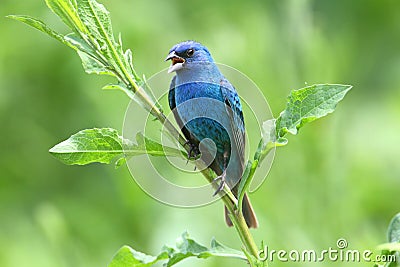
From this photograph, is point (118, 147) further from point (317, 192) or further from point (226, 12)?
point (226, 12)

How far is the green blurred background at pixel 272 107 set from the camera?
254 centimetres

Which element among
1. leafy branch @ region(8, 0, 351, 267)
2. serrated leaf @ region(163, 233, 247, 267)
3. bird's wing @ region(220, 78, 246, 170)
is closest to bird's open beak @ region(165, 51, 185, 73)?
bird's wing @ region(220, 78, 246, 170)

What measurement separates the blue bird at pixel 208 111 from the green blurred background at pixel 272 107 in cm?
38

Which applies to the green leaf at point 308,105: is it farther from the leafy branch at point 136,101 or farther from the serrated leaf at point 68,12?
the serrated leaf at point 68,12

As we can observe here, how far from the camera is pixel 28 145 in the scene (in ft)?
13.0

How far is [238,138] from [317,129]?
58cm

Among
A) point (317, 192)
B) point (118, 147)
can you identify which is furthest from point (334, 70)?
point (118, 147)

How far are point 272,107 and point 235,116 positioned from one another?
0.54m

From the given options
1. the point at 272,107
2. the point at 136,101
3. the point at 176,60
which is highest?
the point at 136,101

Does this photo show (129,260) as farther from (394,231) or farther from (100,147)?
(394,231)

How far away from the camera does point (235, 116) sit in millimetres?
2092

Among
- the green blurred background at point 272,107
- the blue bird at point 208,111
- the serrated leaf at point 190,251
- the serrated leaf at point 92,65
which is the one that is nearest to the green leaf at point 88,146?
the serrated leaf at point 92,65

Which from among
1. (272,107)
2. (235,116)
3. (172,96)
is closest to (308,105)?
(235,116)

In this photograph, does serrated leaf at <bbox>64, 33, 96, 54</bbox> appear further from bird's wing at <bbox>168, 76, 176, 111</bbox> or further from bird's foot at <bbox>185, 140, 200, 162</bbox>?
bird's wing at <bbox>168, 76, 176, 111</bbox>
